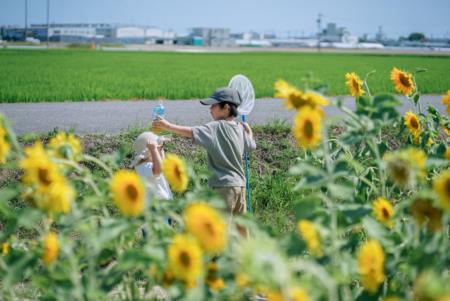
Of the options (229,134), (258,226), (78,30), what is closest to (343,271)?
(258,226)

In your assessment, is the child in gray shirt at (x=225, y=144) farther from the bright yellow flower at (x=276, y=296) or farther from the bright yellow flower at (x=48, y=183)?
the bright yellow flower at (x=276, y=296)

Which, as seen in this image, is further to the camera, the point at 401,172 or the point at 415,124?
the point at 415,124

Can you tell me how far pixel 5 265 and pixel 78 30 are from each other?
154m

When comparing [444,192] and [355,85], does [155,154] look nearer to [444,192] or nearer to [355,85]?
[355,85]

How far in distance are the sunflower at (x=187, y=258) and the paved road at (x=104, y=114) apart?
7320 mm

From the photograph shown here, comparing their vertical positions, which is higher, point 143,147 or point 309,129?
point 309,129

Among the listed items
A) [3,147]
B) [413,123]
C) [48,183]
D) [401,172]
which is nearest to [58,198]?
[48,183]

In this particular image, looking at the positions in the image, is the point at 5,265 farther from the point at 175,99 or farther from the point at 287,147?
the point at 175,99

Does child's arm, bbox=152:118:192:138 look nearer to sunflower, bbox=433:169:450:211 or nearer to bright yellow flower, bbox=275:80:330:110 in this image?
bright yellow flower, bbox=275:80:330:110

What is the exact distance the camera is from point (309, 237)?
1728mm

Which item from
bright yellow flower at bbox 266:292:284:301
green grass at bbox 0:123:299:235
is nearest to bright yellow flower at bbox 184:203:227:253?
bright yellow flower at bbox 266:292:284:301

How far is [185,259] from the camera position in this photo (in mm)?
1539

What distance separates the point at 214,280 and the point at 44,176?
0.54 metres

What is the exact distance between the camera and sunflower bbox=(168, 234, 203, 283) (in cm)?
151
